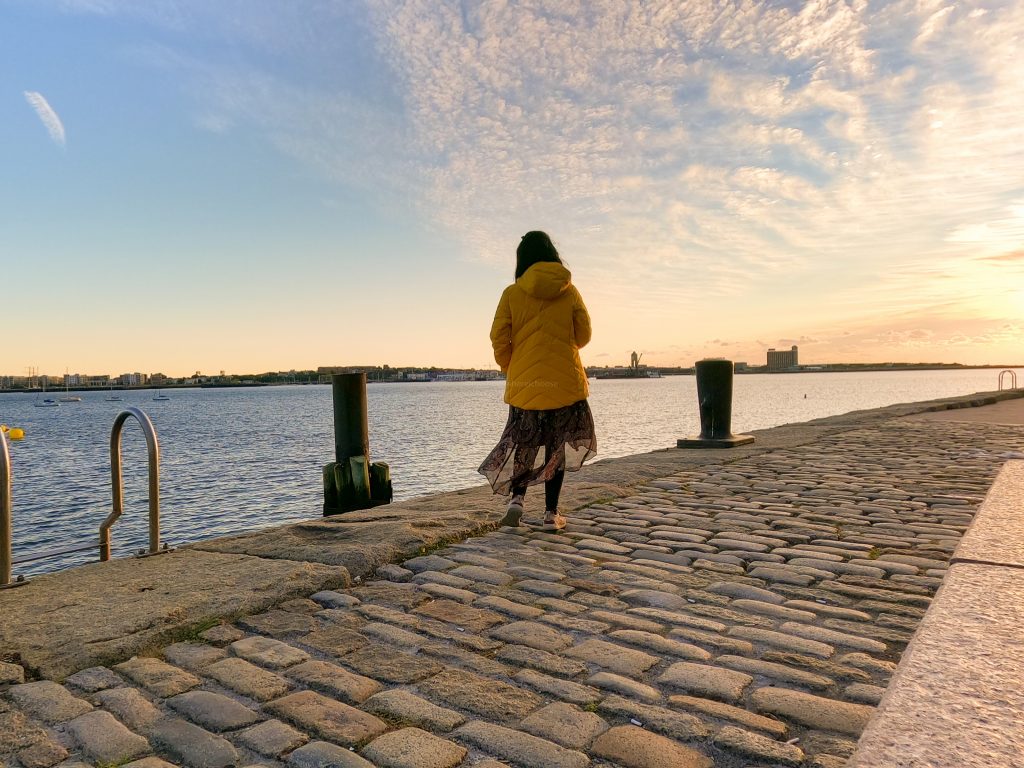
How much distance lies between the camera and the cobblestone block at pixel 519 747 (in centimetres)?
195

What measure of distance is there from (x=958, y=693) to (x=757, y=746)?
21.8 inches

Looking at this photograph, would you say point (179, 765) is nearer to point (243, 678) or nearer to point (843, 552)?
point (243, 678)

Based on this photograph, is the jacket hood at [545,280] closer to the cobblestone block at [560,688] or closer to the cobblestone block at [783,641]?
the cobblestone block at [783,641]

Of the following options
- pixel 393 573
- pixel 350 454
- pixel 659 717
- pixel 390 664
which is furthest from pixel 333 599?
pixel 350 454

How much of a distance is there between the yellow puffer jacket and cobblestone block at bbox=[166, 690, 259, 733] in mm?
3004

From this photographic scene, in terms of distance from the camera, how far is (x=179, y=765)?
6.55ft

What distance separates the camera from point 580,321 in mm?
→ 5148

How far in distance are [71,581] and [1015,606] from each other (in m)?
4.42

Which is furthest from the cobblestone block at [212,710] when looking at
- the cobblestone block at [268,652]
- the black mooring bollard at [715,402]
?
the black mooring bollard at [715,402]

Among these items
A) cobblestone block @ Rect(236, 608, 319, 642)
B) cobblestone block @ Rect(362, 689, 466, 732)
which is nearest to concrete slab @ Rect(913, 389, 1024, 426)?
cobblestone block @ Rect(236, 608, 319, 642)

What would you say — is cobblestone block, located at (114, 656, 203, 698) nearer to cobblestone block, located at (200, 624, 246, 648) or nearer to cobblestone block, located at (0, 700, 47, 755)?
cobblestone block, located at (200, 624, 246, 648)

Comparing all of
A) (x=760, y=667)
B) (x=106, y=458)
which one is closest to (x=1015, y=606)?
(x=760, y=667)

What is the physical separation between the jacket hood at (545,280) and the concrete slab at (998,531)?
283 cm

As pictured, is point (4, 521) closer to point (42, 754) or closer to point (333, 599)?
point (333, 599)
